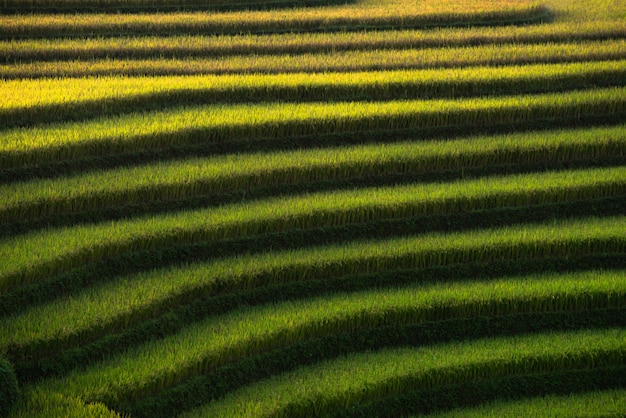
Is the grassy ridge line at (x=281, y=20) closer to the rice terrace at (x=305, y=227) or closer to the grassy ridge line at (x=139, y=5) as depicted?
the rice terrace at (x=305, y=227)

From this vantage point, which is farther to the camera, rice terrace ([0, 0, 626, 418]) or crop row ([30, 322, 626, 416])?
rice terrace ([0, 0, 626, 418])

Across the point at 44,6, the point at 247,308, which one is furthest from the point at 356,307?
the point at 44,6

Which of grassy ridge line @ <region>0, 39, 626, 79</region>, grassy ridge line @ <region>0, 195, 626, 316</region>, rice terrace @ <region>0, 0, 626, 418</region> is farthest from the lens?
grassy ridge line @ <region>0, 39, 626, 79</region>

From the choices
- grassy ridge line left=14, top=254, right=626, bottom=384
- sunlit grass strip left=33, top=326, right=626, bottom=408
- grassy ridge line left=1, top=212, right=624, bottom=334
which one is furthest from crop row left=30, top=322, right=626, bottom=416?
grassy ridge line left=1, top=212, right=624, bottom=334

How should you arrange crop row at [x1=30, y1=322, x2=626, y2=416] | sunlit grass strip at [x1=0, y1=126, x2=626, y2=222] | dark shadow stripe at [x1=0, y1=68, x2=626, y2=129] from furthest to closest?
dark shadow stripe at [x1=0, y1=68, x2=626, y2=129] < sunlit grass strip at [x1=0, y1=126, x2=626, y2=222] < crop row at [x1=30, y1=322, x2=626, y2=416]

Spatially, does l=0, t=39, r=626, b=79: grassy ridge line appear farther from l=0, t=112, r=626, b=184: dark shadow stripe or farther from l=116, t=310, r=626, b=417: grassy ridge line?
l=116, t=310, r=626, b=417: grassy ridge line

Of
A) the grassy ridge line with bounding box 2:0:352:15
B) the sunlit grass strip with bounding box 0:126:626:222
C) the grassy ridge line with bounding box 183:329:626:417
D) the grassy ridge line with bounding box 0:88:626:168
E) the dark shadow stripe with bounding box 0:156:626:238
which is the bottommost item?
the grassy ridge line with bounding box 183:329:626:417
